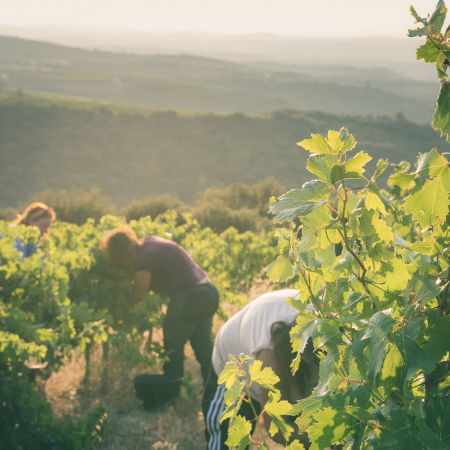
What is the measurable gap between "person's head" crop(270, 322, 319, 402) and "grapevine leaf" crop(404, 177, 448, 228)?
4.04ft

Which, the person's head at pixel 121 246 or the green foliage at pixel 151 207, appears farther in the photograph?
the green foliage at pixel 151 207

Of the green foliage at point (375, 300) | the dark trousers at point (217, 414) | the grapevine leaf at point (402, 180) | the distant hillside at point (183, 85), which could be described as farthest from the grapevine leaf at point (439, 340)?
the distant hillside at point (183, 85)

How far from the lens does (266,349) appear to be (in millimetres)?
2162

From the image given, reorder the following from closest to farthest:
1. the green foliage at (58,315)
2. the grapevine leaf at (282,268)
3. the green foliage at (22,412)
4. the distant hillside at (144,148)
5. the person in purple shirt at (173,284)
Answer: the grapevine leaf at (282,268), the green foliage at (22,412), the green foliage at (58,315), the person in purple shirt at (173,284), the distant hillside at (144,148)

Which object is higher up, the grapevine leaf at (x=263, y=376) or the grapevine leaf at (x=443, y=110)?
the grapevine leaf at (x=443, y=110)

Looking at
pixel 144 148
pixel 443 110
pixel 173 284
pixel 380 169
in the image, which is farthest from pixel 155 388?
pixel 144 148

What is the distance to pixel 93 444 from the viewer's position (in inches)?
167

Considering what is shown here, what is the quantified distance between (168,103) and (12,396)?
91.7m

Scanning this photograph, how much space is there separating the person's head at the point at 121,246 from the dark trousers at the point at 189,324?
1.80 feet

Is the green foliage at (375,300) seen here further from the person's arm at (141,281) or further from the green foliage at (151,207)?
the green foliage at (151,207)

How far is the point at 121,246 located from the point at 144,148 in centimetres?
4001

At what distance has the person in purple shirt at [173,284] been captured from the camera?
15.5 feet

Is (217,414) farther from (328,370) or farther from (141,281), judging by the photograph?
(141,281)

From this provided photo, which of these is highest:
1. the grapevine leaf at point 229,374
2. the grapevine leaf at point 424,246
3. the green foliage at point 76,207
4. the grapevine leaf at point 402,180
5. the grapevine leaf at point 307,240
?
the grapevine leaf at point 402,180
